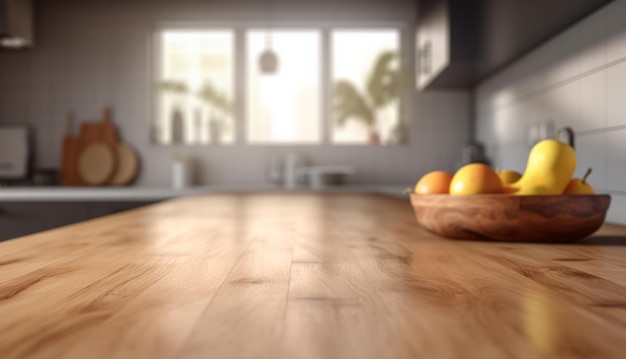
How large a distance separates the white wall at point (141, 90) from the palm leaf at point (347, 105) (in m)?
0.23

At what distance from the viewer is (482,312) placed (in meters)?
0.39

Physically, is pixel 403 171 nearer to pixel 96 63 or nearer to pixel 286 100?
pixel 286 100

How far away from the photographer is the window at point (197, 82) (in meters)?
3.50

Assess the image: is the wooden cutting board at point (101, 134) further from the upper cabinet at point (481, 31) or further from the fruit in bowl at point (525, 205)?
the fruit in bowl at point (525, 205)

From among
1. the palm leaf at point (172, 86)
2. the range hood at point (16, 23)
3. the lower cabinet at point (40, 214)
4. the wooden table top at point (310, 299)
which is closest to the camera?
the wooden table top at point (310, 299)

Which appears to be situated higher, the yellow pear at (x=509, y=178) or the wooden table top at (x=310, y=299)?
the yellow pear at (x=509, y=178)

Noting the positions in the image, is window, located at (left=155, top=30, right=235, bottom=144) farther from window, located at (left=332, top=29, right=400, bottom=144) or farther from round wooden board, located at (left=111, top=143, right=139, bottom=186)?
window, located at (left=332, top=29, right=400, bottom=144)

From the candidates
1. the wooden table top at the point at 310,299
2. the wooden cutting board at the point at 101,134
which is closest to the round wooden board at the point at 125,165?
the wooden cutting board at the point at 101,134

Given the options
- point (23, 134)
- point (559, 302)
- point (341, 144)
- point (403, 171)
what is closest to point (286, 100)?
point (341, 144)

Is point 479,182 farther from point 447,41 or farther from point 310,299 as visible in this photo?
point 447,41

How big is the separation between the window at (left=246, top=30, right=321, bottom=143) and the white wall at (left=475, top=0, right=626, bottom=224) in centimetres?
144

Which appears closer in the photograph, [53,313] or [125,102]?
[53,313]

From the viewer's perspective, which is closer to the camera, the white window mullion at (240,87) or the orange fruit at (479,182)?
the orange fruit at (479,182)

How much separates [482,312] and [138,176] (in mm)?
3291
